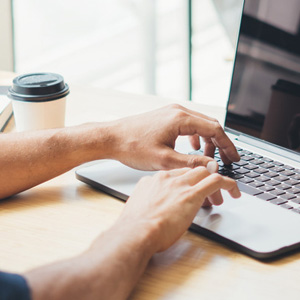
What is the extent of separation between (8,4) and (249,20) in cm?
186

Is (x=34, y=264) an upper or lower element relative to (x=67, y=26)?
upper

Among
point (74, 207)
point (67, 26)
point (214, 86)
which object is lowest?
point (214, 86)

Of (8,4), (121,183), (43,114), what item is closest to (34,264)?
(121,183)

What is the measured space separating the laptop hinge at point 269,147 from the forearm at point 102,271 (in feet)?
1.47

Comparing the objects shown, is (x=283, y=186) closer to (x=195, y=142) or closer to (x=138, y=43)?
(x=195, y=142)

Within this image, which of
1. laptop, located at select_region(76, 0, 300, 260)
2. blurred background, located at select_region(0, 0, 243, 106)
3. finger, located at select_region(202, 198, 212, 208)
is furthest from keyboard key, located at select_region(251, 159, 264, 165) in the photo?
blurred background, located at select_region(0, 0, 243, 106)

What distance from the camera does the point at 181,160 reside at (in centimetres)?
84

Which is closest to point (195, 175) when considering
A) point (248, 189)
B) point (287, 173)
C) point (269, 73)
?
point (248, 189)

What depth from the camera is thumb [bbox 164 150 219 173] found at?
0.82 meters

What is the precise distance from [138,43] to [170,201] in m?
3.23

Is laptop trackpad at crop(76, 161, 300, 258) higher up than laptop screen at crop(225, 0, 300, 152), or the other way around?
laptop screen at crop(225, 0, 300, 152)

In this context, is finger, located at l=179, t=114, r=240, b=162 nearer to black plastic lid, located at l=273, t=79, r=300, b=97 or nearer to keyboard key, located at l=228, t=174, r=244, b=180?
keyboard key, located at l=228, t=174, r=244, b=180

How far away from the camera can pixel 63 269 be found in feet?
1.77

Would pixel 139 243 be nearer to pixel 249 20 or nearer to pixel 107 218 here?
pixel 107 218
